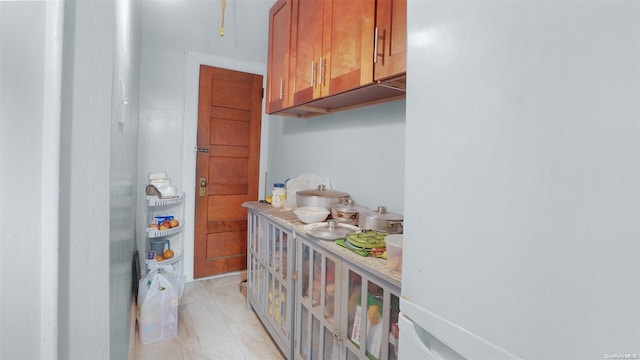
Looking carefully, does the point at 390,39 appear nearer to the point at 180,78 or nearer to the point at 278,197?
the point at 278,197

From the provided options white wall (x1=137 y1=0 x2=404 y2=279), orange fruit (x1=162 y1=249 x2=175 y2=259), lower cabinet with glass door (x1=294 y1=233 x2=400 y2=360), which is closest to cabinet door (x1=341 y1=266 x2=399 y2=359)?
lower cabinet with glass door (x1=294 y1=233 x2=400 y2=360)

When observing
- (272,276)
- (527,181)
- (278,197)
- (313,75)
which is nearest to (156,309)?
(272,276)

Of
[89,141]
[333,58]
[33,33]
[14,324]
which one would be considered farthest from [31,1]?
[333,58]

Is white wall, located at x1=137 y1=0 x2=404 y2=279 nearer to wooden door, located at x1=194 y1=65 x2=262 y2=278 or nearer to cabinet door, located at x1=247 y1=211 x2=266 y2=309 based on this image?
wooden door, located at x1=194 y1=65 x2=262 y2=278

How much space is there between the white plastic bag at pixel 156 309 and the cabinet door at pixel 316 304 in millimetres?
894

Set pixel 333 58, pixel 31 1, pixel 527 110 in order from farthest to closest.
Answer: pixel 333 58 < pixel 527 110 < pixel 31 1

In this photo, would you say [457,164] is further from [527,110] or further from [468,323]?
[468,323]

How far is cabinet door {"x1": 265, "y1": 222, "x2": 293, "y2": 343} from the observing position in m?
1.53

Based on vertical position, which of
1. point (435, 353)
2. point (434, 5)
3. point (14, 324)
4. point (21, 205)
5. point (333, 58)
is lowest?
point (435, 353)

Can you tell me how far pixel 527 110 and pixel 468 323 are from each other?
352 millimetres

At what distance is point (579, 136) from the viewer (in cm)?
36

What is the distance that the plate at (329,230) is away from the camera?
120 cm

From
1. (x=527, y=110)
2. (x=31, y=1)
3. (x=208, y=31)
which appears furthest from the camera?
(x=208, y=31)

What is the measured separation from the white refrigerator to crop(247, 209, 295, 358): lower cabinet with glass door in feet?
3.39
